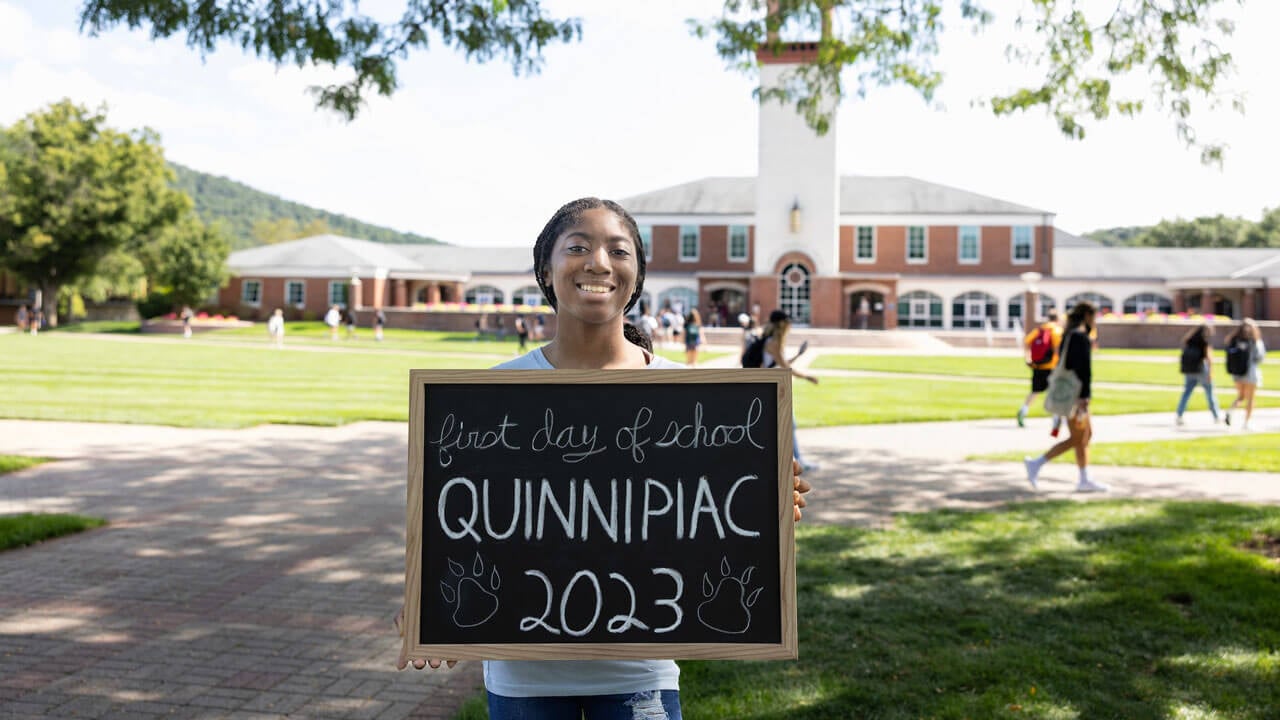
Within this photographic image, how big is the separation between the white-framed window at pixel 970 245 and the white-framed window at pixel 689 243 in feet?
46.3

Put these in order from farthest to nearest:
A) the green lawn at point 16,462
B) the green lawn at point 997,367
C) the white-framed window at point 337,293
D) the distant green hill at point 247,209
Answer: the distant green hill at point 247,209
the white-framed window at point 337,293
the green lawn at point 997,367
the green lawn at point 16,462

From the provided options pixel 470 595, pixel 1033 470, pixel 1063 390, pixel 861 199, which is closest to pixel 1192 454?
pixel 1033 470

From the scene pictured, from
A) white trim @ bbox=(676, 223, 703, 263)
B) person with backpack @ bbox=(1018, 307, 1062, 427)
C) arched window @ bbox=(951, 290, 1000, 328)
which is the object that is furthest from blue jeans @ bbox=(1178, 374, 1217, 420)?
white trim @ bbox=(676, 223, 703, 263)

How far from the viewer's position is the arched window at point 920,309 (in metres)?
55.2

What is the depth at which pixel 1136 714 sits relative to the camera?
14.2 ft

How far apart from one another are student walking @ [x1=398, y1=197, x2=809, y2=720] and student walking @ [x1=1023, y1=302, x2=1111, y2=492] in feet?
25.8


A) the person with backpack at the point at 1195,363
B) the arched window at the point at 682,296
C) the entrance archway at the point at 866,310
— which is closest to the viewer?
the person with backpack at the point at 1195,363

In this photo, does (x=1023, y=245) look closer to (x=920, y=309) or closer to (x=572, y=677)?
(x=920, y=309)

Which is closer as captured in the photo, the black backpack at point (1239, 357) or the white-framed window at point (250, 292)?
the black backpack at point (1239, 357)

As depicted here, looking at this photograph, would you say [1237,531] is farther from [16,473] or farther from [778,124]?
[778,124]

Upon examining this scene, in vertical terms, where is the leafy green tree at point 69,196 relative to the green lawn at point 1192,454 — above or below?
above

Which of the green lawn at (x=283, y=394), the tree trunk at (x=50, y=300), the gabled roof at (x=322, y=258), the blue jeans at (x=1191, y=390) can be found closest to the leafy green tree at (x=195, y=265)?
the gabled roof at (x=322, y=258)

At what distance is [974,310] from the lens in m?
54.9

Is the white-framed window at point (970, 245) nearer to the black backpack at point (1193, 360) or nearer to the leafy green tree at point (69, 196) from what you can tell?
the black backpack at point (1193, 360)
